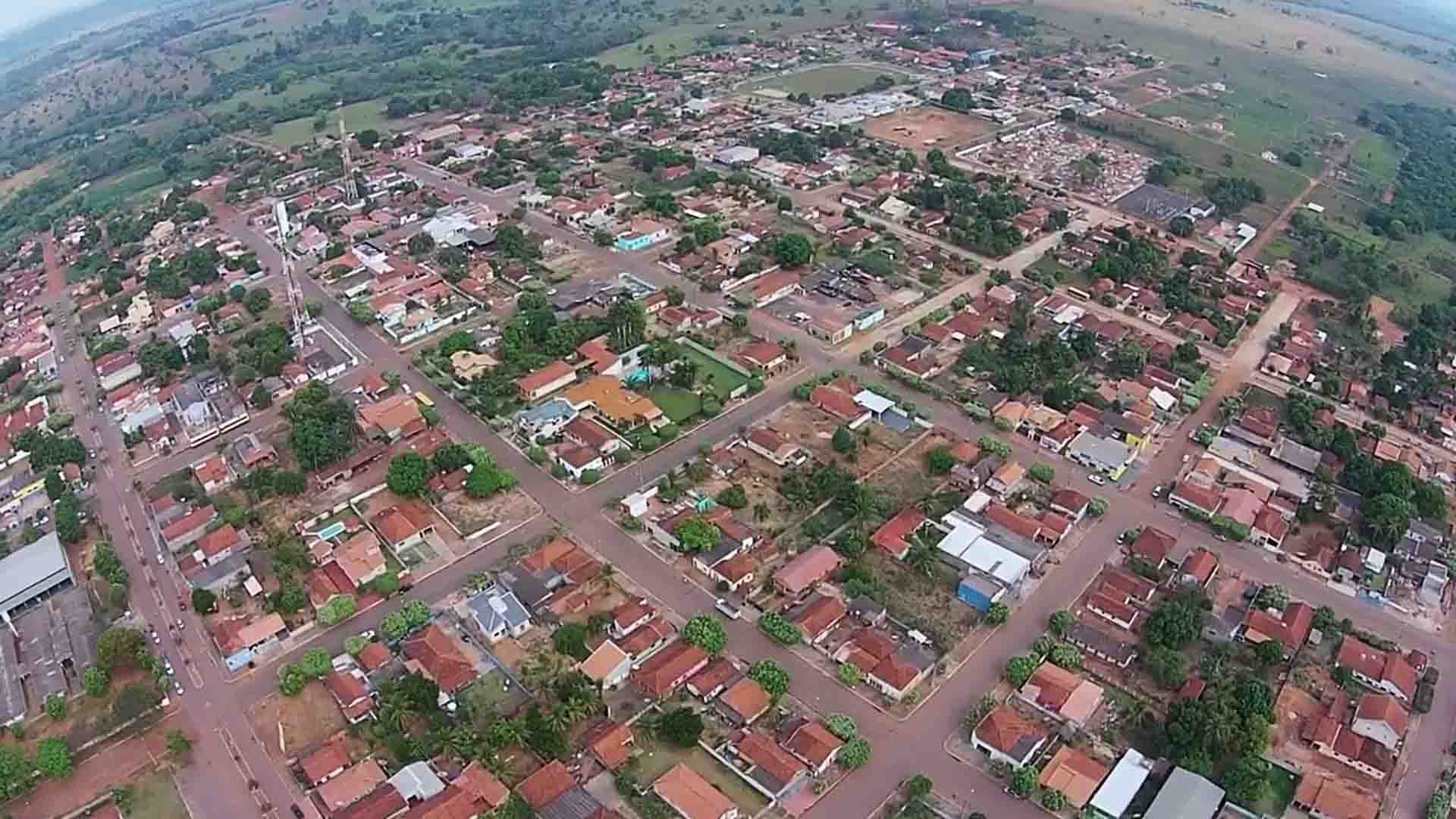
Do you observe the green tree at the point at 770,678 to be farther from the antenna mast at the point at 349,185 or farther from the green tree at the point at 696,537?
the antenna mast at the point at 349,185

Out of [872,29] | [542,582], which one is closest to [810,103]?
[872,29]

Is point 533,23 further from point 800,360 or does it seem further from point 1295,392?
point 1295,392

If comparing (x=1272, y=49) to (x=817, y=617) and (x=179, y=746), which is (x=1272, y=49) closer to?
(x=817, y=617)

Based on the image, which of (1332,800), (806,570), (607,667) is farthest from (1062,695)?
(607,667)

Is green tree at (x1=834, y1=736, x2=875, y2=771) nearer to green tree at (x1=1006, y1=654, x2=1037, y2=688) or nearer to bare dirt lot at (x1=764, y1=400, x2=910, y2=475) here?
green tree at (x1=1006, y1=654, x2=1037, y2=688)

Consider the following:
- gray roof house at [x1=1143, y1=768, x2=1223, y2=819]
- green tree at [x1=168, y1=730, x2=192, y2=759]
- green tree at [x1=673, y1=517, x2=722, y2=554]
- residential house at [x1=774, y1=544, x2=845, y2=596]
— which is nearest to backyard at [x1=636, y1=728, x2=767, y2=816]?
residential house at [x1=774, y1=544, x2=845, y2=596]
